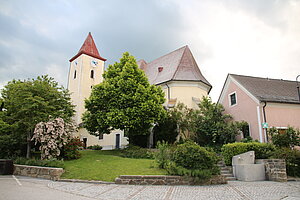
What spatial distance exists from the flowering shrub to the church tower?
2391 centimetres

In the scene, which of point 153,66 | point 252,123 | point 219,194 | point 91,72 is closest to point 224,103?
point 252,123

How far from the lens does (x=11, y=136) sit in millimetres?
15766

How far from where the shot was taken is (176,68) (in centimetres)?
2580

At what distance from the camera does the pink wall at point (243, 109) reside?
1733cm

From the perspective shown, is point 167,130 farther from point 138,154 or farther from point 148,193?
point 148,193

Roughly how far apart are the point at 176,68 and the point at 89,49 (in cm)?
2317

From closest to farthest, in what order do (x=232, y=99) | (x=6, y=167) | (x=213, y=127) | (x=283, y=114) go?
1. (x=6, y=167)
2. (x=283, y=114)
3. (x=213, y=127)
4. (x=232, y=99)

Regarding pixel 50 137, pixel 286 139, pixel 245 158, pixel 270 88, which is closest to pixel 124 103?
pixel 50 137

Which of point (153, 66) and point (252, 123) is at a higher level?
point (153, 66)

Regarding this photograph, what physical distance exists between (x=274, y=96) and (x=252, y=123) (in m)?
2.88

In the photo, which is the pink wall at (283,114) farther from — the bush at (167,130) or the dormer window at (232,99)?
the bush at (167,130)

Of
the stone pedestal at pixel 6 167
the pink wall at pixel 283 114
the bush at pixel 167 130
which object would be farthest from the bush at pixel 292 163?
the stone pedestal at pixel 6 167

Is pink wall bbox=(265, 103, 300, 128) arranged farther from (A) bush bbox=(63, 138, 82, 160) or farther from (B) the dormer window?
(A) bush bbox=(63, 138, 82, 160)

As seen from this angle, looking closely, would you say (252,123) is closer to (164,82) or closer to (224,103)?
(224,103)
